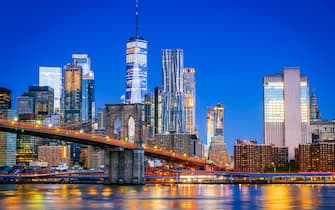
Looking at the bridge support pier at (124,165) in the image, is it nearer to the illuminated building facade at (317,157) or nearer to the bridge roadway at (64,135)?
the bridge roadway at (64,135)

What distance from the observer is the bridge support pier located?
89.1 meters

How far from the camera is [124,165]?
89688mm

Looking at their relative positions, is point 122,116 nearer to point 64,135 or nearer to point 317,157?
point 64,135

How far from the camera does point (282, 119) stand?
195000 mm

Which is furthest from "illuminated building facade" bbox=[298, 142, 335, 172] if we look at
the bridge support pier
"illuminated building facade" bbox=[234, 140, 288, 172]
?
the bridge support pier

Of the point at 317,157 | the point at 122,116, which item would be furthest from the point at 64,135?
the point at 317,157

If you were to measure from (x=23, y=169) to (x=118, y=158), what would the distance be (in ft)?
249

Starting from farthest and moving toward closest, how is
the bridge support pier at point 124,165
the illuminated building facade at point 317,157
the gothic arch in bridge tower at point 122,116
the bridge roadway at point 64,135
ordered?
the illuminated building facade at point 317,157 → the gothic arch in bridge tower at point 122,116 → the bridge support pier at point 124,165 → the bridge roadway at point 64,135

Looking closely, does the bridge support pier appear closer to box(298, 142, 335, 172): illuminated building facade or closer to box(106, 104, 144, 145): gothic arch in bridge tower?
box(106, 104, 144, 145): gothic arch in bridge tower

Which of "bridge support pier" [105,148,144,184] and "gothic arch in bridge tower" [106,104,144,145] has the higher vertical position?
"gothic arch in bridge tower" [106,104,144,145]

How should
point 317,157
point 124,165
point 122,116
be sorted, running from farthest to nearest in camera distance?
point 317,157, point 122,116, point 124,165

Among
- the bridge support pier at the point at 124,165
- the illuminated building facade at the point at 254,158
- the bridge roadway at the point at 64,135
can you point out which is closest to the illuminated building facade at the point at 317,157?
the illuminated building facade at the point at 254,158

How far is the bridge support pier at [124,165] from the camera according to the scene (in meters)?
89.1

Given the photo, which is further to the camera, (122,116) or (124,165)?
(122,116)
